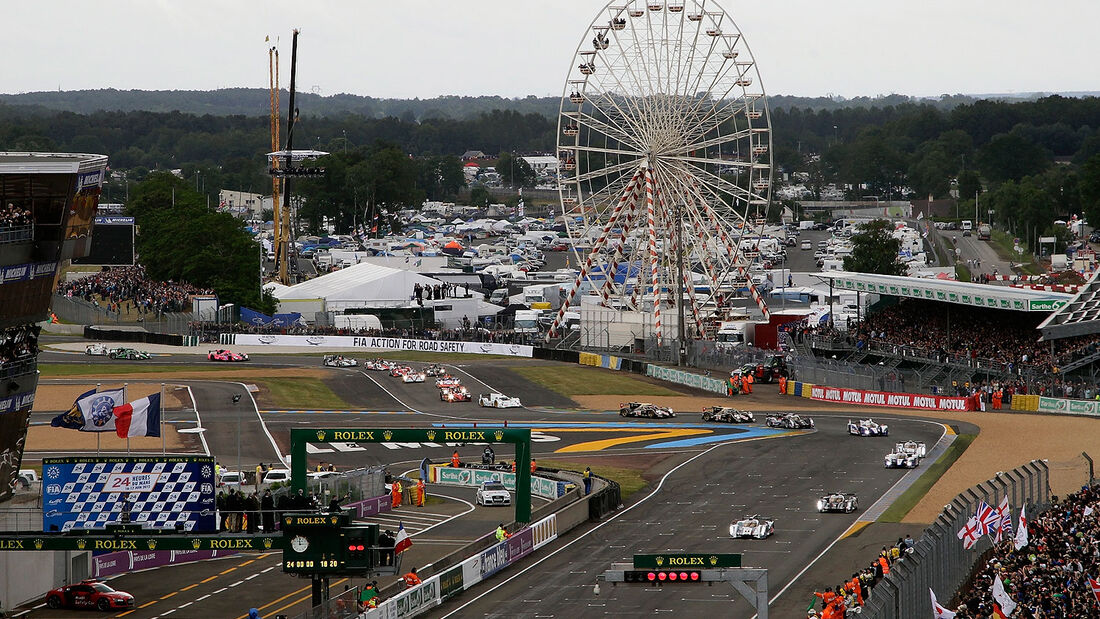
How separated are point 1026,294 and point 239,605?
55524 millimetres

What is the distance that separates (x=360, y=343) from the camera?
367 feet

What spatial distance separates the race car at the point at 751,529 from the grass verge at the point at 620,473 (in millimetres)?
8775

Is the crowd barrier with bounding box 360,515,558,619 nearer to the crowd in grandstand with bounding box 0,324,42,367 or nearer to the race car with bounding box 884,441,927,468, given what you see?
the crowd in grandstand with bounding box 0,324,42,367

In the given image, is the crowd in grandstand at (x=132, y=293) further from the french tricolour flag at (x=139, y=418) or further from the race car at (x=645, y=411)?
the french tricolour flag at (x=139, y=418)

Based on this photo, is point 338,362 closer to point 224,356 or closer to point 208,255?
point 224,356

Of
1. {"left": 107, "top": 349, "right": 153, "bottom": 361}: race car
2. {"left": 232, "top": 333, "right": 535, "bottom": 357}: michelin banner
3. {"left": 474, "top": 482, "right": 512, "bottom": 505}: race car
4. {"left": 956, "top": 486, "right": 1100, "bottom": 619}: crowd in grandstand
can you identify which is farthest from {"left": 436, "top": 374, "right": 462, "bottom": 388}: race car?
{"left": 956, "top": 486, "right": 1100, "bottom": 619}: crowd in grandstand

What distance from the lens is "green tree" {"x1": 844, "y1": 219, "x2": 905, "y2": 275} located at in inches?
5684

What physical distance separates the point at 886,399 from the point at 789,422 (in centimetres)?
1038

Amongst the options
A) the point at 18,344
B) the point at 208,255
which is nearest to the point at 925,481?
the point at 18,344

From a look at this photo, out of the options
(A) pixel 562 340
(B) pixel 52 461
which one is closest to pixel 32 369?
(B) pixel 52 461

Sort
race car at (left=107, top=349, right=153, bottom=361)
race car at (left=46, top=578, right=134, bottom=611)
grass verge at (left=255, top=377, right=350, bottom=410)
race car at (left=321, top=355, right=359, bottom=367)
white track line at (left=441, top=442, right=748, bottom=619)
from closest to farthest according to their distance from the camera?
race car at (left=46, top=578, right=134, bottom=611) → white track line at (left=441, top=442, right=748, bottom=619) → grass verge at (left=255, top=377, right=350, bottom=410) → race car at (left=321, top=355, right=359, bottom=367) → race car at (left=107, top=349, right=153, bottom=361)

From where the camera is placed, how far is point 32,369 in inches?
1806

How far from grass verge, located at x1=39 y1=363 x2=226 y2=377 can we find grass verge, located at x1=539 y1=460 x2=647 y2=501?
37544 mm

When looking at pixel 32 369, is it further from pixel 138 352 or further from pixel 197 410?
pixel 138 352
